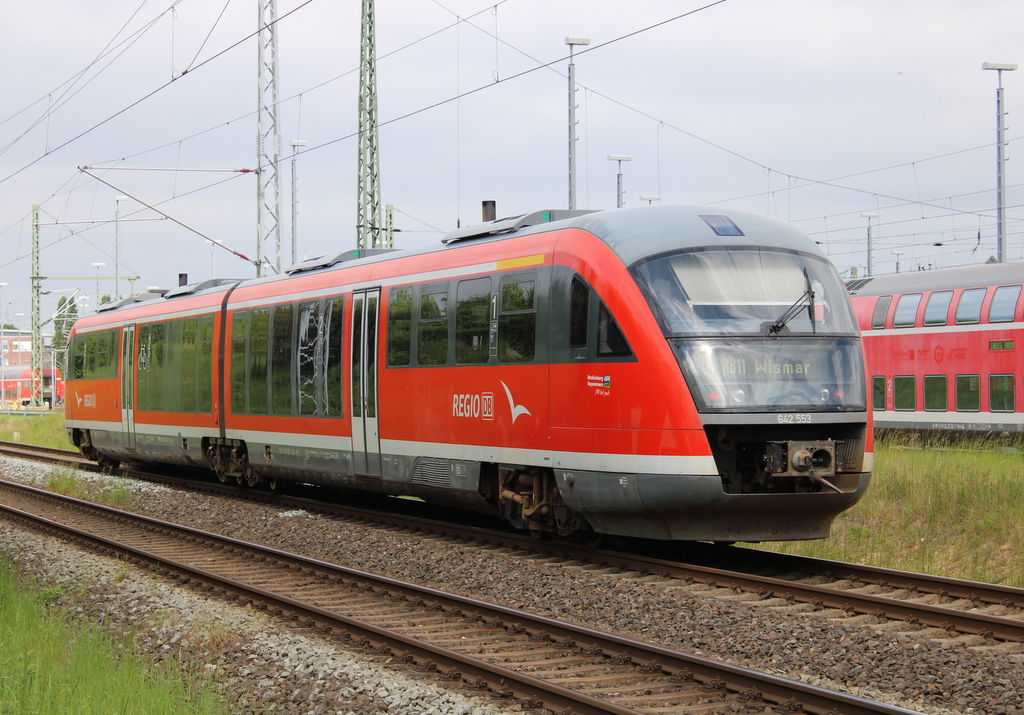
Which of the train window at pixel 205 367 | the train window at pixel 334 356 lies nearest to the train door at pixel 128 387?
the train window at pixel 205 367

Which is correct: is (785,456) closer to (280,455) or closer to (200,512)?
(280,455)

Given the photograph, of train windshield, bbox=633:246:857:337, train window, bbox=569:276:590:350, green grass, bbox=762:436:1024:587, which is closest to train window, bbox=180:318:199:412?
train window, bbox=569:276:590:350

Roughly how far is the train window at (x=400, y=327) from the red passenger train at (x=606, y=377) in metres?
0.02

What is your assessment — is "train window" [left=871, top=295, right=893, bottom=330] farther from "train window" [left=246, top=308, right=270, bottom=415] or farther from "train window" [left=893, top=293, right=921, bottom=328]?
"train window" [left=246, top=308, right=270, bottom=415]

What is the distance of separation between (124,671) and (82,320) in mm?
18012

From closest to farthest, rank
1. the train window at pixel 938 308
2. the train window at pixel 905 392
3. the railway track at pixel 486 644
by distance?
the railway track at pixel 486 644 → the train window at pixel 938 308 → the train window at pixel 905 392

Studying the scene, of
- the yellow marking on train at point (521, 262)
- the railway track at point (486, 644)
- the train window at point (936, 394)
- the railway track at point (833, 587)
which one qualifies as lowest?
the railway track at point (486, 644)

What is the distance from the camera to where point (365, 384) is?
13133 millimetres

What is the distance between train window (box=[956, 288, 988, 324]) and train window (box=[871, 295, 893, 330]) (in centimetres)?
214

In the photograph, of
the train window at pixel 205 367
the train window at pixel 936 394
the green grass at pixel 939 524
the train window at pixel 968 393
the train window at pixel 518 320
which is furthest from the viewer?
the train window at pixel 936 394

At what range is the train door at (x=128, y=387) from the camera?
66.1ft

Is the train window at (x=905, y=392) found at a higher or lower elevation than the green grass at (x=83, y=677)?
higher

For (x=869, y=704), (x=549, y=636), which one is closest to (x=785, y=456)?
(x=549, y=636)

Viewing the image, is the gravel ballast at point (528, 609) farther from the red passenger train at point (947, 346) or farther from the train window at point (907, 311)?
the train window at point (907, 311)
